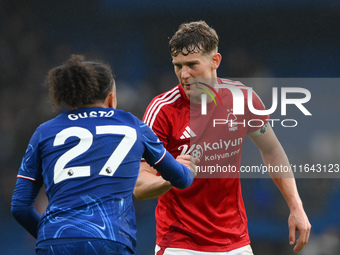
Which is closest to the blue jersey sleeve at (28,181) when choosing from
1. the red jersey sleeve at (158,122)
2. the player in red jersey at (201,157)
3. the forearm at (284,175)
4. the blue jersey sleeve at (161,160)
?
the blue jersey sleeve at (161,160)

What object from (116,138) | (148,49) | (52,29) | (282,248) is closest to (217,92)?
(116,138)

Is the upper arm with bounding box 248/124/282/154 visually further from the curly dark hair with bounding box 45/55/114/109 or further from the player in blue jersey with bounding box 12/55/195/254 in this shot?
the curly dark hair with bounding box 45/55/114/109

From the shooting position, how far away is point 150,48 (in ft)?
27.1

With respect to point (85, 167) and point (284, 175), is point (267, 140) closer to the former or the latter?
point (284, 175)

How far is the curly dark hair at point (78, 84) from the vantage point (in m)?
2.58

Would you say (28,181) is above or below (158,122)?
below

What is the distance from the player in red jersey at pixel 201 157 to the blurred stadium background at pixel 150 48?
3.83m

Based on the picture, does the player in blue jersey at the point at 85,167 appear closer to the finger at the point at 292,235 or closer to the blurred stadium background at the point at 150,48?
the finger at the point at 292,235

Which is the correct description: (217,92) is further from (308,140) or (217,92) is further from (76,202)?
(308,140)

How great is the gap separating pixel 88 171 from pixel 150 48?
5.97 m

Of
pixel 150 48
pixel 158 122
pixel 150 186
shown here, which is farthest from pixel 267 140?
pixel 150 48

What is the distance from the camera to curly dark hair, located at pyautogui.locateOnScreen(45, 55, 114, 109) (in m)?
2.58

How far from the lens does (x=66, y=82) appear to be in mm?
2580

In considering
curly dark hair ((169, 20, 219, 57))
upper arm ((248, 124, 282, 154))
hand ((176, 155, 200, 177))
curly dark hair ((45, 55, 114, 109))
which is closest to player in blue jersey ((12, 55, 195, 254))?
curly dark hair ((45, 55, 114, 109))
